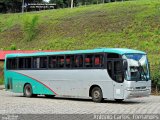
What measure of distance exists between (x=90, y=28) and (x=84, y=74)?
47.0 m

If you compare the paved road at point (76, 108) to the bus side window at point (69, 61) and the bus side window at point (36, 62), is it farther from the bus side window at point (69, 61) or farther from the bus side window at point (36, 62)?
the bus side window at point (36, 62)

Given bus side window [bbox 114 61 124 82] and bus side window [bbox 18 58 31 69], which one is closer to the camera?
bus side window [bbox 114 61 124 82]

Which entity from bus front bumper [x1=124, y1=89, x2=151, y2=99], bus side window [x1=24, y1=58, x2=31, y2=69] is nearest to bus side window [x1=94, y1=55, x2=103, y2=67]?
bus front bumper [x1=124, y1=89, x2=151, y2=99]

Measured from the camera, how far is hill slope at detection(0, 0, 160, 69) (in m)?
62.5

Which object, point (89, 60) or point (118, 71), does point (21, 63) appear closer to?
point (89, 60)

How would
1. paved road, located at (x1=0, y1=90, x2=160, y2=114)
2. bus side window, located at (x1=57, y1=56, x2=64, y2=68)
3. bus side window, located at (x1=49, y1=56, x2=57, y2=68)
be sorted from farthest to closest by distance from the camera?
bus side window, located at (x1=49, y1=56, x2=57, y2=68) → bus side window, located at (x1=57, y1=56, x2=64, y2=68) → paved road, located at (x1=0, y1=90, x2=160, y2=114)

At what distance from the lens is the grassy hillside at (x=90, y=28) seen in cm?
6246

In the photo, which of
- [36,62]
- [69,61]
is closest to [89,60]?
[69,61]

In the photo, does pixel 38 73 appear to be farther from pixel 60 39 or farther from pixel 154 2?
pixel 154 2

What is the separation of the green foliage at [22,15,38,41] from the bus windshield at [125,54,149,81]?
51761 mm

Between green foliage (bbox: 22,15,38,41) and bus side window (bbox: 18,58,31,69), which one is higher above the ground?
green foliage (bbox: 22,15,38,41)

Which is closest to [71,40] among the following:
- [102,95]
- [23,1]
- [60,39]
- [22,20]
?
[60,39]

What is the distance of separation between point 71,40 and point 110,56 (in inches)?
1722

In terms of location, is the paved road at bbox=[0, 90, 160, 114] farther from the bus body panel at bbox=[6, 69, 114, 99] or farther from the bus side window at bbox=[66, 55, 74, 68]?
the bus side window at bbox=[66, 55, 74, 68]
